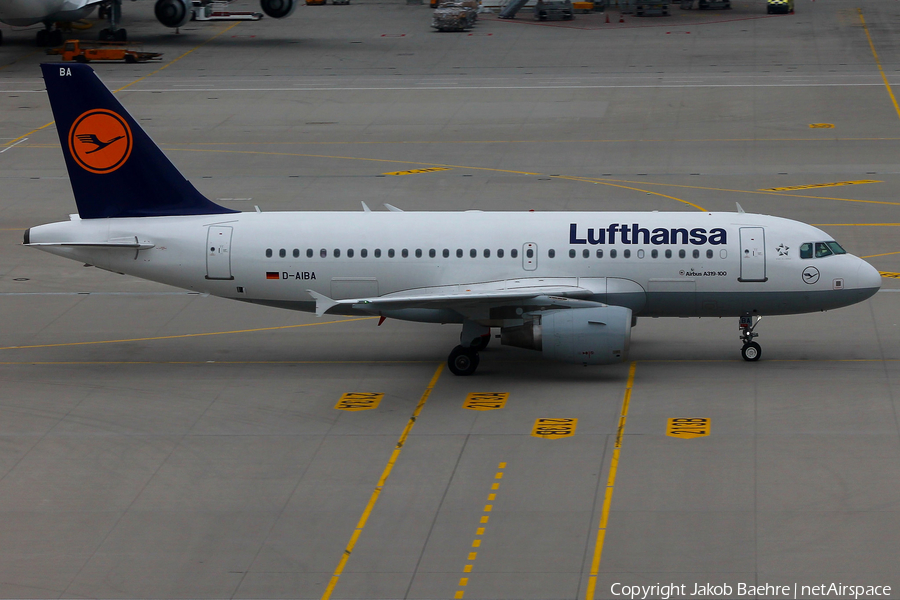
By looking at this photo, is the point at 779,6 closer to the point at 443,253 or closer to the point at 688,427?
the point at 443,253

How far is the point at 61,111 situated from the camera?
32.2 m

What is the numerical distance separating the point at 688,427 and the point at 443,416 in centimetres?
602

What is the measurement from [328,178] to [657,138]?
17.9m

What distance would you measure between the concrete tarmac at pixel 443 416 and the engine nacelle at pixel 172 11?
31752mm

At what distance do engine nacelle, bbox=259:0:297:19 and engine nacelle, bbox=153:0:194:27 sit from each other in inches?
241

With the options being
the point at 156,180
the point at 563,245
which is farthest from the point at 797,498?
the point at 156,180

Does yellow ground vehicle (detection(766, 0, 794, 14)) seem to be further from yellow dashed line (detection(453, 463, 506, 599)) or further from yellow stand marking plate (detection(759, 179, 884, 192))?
yellow dashed line (detection(453, 463, 506, 599))

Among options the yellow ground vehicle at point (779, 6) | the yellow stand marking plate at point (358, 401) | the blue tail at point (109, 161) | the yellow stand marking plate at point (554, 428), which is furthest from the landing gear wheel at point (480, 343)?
the yellow ground vehicle at point (779, 6)

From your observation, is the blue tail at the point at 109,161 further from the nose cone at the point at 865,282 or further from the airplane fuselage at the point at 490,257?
the nose cone at the point at 865,282

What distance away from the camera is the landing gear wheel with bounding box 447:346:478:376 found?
1225 inches

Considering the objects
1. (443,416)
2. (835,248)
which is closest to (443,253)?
(443,416)

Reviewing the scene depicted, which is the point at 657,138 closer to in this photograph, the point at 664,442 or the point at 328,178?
the point at 328,178
